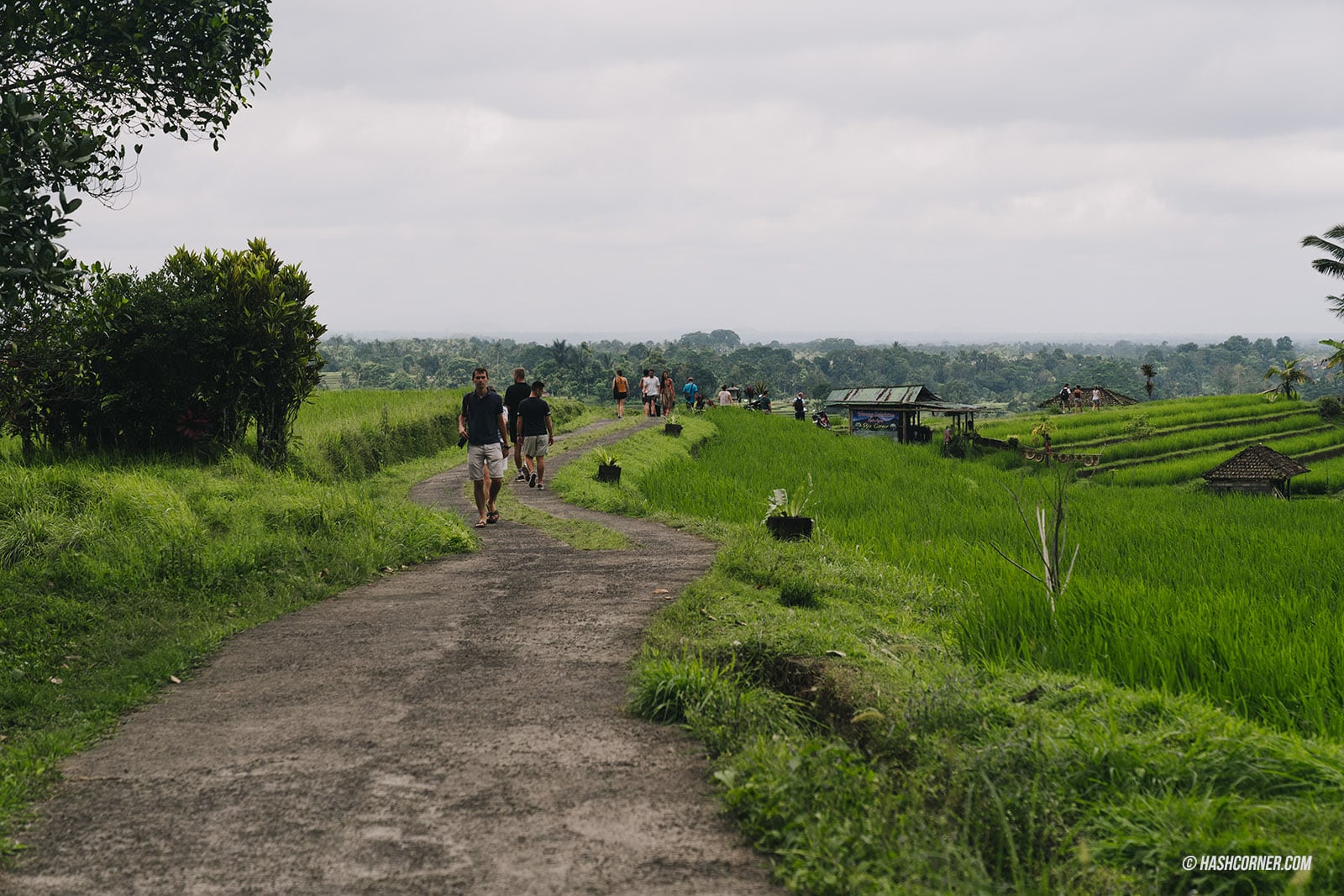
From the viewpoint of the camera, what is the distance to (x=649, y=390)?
95.7 ft

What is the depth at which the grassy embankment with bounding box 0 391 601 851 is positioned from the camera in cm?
516

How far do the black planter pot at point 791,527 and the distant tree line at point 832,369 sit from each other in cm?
6065

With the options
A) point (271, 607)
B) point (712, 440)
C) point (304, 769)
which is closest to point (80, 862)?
point (304, 769)

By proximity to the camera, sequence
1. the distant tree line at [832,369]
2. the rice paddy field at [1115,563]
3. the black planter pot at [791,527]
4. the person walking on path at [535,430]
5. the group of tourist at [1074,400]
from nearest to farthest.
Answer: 1. the rice paddy field at [1115,563]
2. the black planter pot at [791,527]
3. the person walking on path at [535,430]
4. the group of tourist at [1074,400]
5. the distant tree line at [832,369]

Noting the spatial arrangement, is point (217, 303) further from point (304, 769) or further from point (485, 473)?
point (304, 769)

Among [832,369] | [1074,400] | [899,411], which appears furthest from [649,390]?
[832,369]

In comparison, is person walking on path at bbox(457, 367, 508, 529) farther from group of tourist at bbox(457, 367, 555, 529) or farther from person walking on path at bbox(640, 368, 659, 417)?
person walking on path at bbox(640, 368, 659, 417)

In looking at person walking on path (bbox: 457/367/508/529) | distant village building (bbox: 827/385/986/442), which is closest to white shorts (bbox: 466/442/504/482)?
person walking on path (bbox: 457/367/508/529)

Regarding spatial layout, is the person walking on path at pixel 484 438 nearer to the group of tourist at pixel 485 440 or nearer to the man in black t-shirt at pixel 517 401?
the group of tourist at pixel 485 440

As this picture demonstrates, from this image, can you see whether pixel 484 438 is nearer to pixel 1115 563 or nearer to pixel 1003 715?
pixel 1115 563

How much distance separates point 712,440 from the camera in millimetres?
24312

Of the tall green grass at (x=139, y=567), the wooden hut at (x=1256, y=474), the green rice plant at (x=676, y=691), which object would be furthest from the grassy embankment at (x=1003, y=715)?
the wooden hut at (x=1256, y=474)

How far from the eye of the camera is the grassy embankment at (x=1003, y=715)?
3203 mm

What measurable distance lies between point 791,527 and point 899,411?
32031mm
